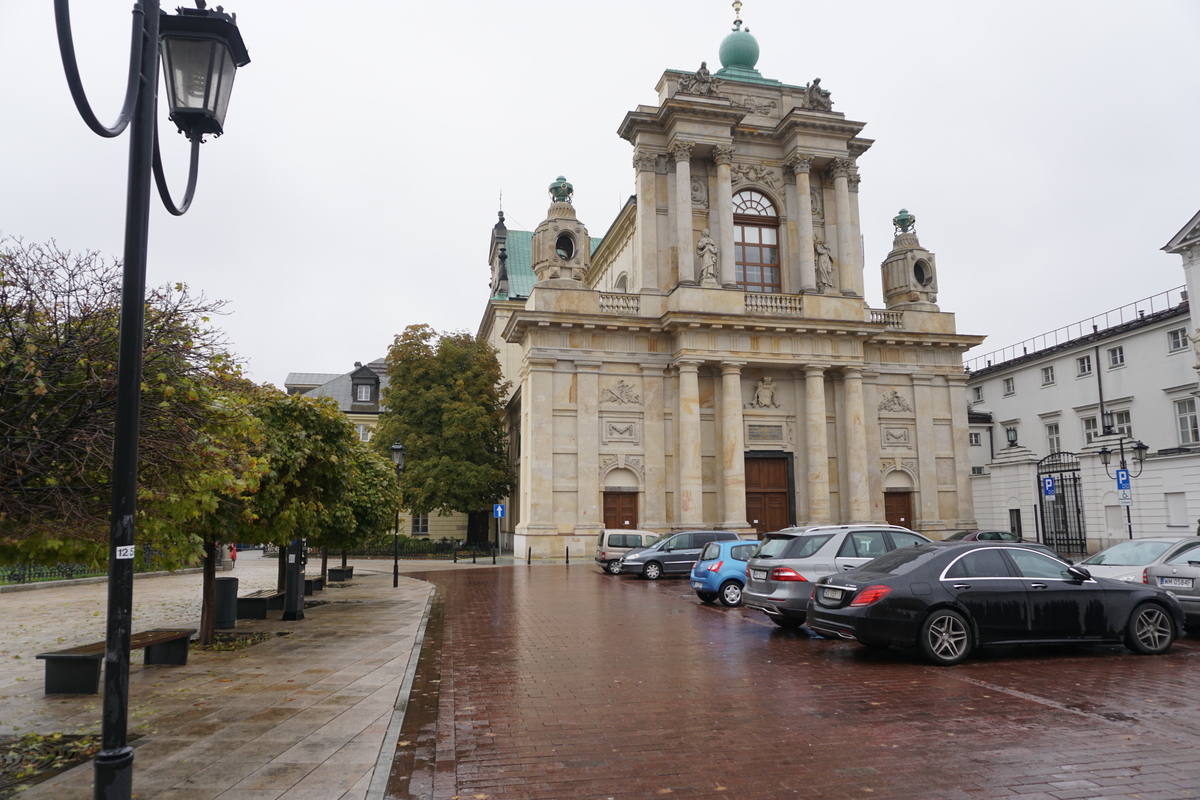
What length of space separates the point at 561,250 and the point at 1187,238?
26.2 m

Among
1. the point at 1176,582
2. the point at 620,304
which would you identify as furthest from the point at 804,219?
the point at 1176,582

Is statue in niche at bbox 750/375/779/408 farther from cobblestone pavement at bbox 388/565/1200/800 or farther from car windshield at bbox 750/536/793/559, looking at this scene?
cobblestone pavement at bbox 388/565/1200/800

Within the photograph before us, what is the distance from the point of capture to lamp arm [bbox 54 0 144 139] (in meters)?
3.83

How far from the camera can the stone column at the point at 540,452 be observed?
33438 mm

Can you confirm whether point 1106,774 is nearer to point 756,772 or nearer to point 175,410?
point 756,772

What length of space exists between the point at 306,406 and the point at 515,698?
22.7ft

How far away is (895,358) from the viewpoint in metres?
39.4

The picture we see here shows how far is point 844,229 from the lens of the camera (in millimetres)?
38688

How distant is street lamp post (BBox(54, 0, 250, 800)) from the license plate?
1342 centimetres

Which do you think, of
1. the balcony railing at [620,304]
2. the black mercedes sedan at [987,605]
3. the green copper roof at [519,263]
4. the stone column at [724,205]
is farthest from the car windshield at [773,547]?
the green copper roof at [519,263]

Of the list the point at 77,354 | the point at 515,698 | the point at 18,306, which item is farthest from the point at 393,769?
the point at 18,306

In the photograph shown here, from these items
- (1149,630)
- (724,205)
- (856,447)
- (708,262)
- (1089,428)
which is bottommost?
(1149,630)

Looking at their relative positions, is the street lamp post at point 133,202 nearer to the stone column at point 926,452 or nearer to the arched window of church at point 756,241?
the arched window of church at point 756,241

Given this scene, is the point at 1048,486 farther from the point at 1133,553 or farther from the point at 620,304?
the point at 620,304
